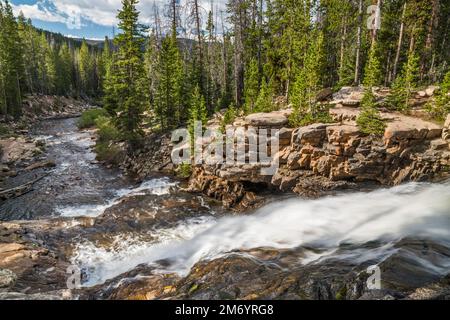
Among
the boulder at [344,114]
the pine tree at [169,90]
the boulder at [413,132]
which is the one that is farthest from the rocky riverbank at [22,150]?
the boulder at [413,132]

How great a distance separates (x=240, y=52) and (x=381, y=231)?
90.5 ft

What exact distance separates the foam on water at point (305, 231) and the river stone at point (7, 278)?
2291 mm

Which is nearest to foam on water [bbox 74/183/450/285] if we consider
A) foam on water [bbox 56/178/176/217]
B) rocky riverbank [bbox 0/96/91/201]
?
foam on water [bbox 56/178/176/217]

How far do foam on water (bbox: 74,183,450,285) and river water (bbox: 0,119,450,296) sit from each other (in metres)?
0.03

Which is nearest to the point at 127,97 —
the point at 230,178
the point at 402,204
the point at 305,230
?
the point at 230,178

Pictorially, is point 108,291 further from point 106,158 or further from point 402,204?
point 106,158

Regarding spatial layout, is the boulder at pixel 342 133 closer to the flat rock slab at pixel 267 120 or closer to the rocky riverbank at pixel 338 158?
the rocky riverbank at pixel 338 158

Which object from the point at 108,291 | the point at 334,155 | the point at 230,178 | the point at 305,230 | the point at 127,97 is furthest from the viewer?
the point at 127,97

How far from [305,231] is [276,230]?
1.25 metres

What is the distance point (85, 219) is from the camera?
48.4ft

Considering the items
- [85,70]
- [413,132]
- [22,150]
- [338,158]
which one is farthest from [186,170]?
[85,70]

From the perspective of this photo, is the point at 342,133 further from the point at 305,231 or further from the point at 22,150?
the point at 22,150

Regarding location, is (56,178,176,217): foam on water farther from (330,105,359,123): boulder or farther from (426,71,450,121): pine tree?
(426,71,450,121): pine tree
